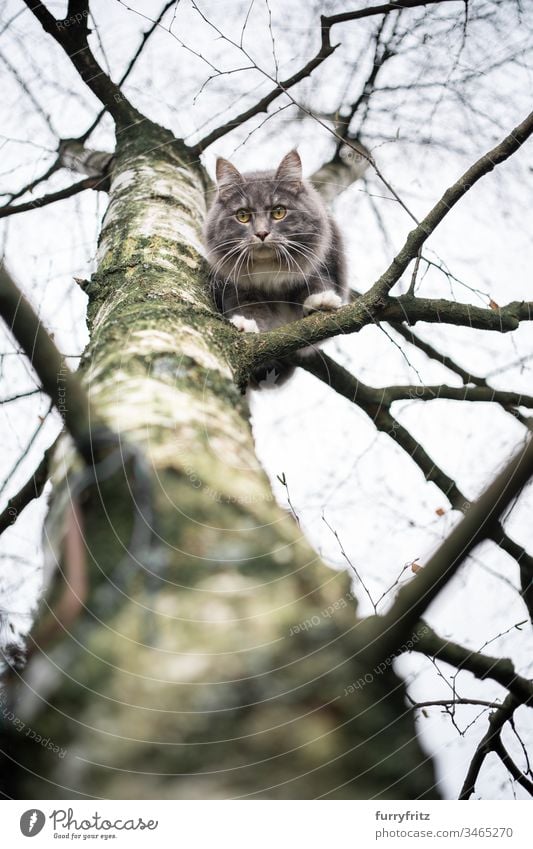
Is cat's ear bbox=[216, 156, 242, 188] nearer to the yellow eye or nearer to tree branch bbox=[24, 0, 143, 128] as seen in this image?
the yellow eye

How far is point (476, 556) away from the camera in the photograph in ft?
3.65

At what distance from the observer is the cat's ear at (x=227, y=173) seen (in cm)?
212

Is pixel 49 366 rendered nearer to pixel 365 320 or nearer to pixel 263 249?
pixel 365 320

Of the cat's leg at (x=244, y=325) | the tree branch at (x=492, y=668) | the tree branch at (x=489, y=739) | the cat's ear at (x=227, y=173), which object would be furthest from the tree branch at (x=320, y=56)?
the tree branch at (x=489, y=739)

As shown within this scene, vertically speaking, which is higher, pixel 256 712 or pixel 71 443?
pixel 71 443

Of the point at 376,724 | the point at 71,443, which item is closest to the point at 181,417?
the point at 71,443

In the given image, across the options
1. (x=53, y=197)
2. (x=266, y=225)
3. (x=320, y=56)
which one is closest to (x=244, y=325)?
(x=266, y=225)

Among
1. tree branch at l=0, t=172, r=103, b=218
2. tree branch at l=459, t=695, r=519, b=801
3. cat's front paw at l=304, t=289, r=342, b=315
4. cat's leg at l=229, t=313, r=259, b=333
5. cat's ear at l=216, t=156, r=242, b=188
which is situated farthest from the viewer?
cat's ear at l=216, t=156, r=242, b=188

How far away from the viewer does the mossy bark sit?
31.7 inches

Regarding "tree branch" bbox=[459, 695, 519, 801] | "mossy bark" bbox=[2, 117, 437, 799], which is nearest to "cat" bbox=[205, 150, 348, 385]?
"mossy bark" bbox=[2, 117, 437, 799]

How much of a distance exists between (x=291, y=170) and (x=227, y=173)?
0.22m

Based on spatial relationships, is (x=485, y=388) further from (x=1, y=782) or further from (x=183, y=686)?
(x=1, y=782)

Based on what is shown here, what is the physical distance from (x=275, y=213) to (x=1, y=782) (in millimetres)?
1722

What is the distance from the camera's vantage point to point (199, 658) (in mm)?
811
